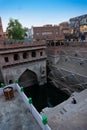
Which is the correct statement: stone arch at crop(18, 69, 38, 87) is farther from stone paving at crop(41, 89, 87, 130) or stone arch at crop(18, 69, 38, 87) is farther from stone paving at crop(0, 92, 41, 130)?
stone paving at crop(0, 92, 41, 130)

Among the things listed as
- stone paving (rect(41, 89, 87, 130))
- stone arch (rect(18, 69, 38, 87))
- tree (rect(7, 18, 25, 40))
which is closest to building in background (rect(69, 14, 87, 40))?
tree (rect(7, 18, 25, 40))

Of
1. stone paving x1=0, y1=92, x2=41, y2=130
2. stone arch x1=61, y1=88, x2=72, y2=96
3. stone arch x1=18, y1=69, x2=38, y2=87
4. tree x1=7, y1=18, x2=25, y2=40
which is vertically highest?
tree x1=7, y1=18, x2=25, y2=40

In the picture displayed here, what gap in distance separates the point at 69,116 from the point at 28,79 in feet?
44.9

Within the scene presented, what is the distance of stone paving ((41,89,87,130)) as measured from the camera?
9.63 m

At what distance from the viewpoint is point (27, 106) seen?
22.1 feet

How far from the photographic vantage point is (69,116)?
10820mm

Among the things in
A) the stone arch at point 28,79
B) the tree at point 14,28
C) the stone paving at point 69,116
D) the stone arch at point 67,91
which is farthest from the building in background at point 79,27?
the stone paving at point 69,116

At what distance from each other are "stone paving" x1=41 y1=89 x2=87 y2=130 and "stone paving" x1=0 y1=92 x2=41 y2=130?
4659 millimetres

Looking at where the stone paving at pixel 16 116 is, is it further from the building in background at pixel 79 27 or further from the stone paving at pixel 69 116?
the building in background at pixel 79 27

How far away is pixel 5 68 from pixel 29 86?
6793mm

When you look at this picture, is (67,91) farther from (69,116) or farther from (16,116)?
(16,116)

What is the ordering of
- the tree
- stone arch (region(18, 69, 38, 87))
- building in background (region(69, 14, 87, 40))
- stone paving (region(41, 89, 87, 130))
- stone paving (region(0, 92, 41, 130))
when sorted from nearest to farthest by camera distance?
1. stone paving (region(0, 92, 41, 130))
2. stone paving (region(41, 89, 87, 130))
3. stone arch (region(18, 69, 38, 87))
4. the tree
5. building in background (region(69, 14, 87, 40))

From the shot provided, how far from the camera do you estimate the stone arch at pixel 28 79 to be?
73.4 ft

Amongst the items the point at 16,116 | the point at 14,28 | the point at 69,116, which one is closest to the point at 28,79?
the point at 14,28
